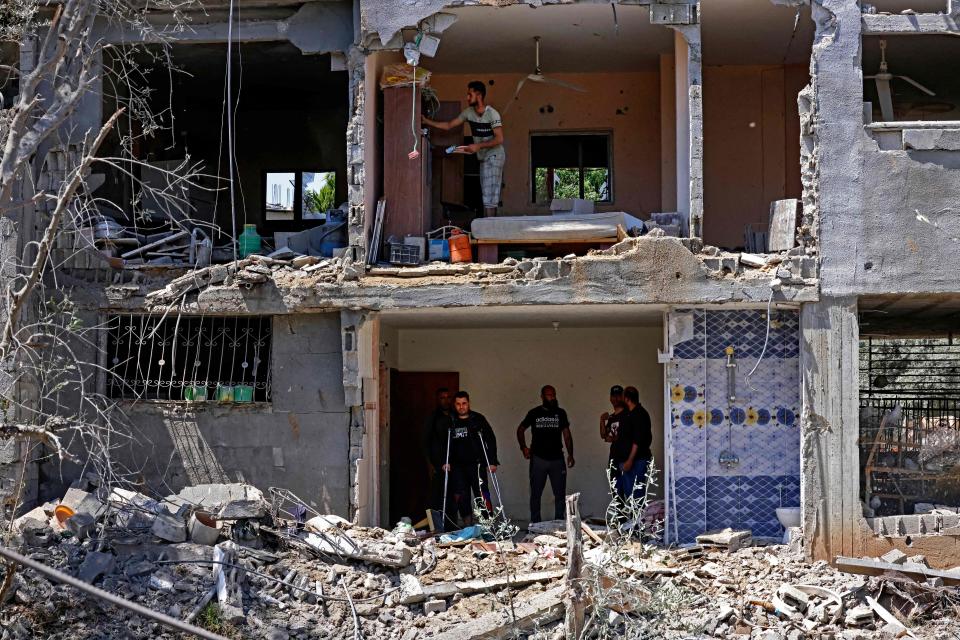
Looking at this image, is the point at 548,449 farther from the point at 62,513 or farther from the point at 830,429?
the point at 62,513

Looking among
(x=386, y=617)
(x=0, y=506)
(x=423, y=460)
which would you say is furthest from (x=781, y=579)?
(x=0, y=506)

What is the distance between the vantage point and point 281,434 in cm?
1424

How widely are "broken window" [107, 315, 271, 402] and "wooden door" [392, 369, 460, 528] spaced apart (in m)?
3.42

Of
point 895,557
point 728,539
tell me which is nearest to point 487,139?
point 728,539

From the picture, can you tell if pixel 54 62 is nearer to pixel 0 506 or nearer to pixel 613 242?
pixel 0 506

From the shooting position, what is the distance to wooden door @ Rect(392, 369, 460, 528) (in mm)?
17859

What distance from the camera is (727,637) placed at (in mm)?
11914

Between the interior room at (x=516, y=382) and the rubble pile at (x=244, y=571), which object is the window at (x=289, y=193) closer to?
the interior room at (x=516, y=382)

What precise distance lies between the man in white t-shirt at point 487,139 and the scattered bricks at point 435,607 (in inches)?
197

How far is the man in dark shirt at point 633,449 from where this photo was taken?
15.0m

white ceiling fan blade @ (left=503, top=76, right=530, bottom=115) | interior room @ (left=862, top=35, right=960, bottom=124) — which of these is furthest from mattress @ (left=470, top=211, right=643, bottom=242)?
white ceiling fan blade @ (left=503, top=76, right=530, bottom=115)

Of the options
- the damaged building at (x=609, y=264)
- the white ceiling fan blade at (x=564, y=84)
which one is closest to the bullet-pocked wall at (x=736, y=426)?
the damaged building at (x=609, y=264)

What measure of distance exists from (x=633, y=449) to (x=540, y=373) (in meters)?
3.48

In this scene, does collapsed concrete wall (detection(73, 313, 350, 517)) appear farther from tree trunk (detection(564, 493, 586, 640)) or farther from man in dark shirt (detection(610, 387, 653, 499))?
tree trunk (detection(564, 493, 586, 640))
